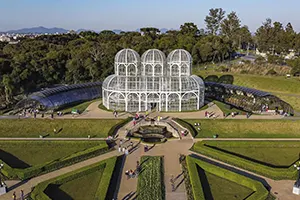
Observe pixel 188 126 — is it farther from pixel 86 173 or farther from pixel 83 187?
pixel 83 187

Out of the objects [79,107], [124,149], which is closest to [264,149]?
[124,149]

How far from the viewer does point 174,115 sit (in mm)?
53562

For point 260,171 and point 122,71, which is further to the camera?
point 122,71

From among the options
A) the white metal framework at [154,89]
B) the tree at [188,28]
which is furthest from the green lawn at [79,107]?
the tree at [188,28]

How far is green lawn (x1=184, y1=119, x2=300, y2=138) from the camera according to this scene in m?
47.1

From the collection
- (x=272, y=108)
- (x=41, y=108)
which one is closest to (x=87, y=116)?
(x=41, y=108)

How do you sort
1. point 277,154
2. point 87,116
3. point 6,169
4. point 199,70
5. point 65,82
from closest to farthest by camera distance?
1. point 6,169
2. point 277,154
3. point 87,116
4. point 65,82
5. point 199,70

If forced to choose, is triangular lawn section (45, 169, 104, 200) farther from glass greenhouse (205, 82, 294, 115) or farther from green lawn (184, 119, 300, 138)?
glass greenhouse (205, 82, 294, 115)

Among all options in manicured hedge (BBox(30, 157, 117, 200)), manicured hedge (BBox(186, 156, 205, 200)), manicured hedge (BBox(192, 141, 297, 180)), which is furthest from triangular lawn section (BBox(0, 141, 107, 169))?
manicured hedge (BBox(192, 141, 297, 180))

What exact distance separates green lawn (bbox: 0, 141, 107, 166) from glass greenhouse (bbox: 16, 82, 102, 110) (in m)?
13.5

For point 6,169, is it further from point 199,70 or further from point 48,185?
point 199,70

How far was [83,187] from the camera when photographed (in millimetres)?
31141

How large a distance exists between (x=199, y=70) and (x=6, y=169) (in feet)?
218

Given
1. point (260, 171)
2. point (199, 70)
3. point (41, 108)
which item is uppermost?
point (199, 70)
